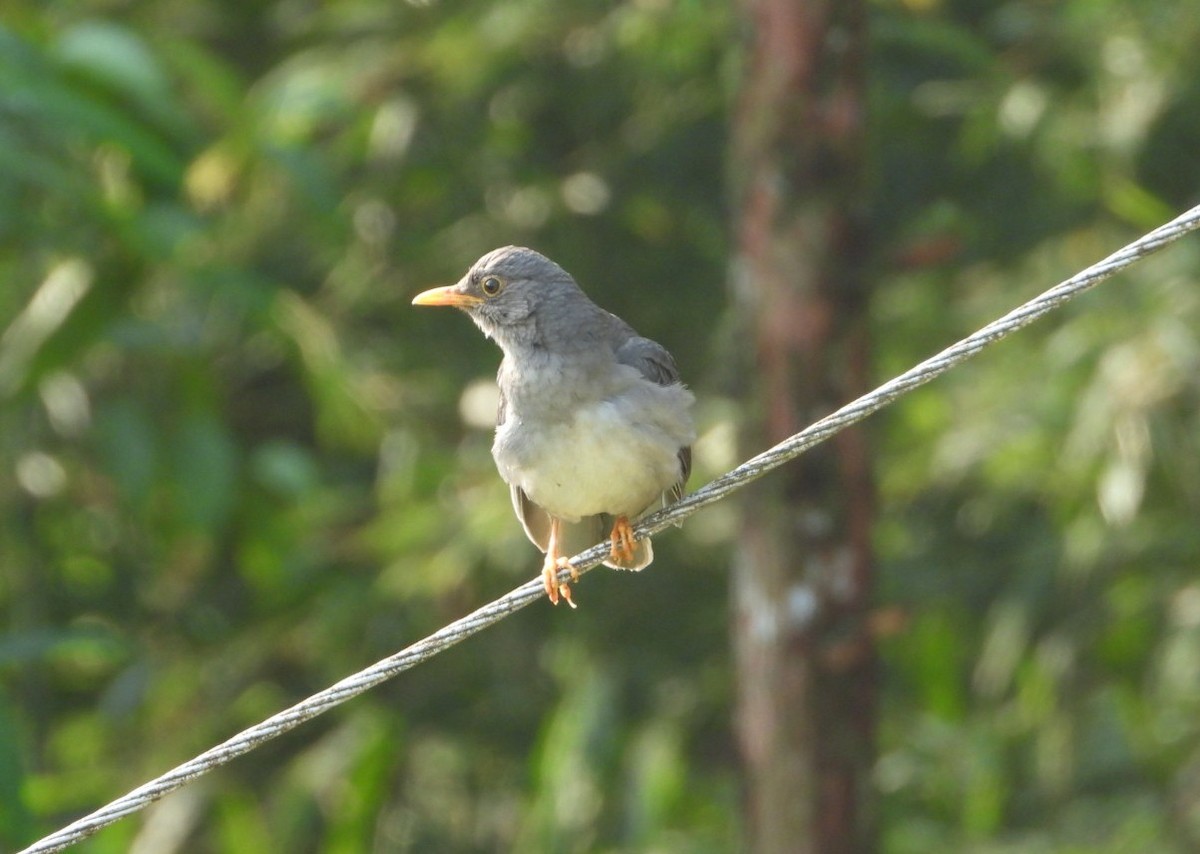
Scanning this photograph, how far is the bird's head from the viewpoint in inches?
226

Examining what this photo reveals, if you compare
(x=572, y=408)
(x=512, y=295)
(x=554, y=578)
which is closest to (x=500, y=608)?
(x=554, y=578)

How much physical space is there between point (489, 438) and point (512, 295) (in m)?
3.61

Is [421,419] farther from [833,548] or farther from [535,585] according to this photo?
[535,585]

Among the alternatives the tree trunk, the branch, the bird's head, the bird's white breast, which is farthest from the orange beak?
the branch

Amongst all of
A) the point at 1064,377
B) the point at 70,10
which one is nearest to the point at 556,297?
the point at 1064,377

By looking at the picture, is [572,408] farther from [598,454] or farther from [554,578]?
[554,578]

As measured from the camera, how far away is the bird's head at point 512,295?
574 cm

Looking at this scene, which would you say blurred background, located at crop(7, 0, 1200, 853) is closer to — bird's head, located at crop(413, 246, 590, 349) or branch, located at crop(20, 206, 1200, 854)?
bird's head, located at crop(413, 246, 590, 349)

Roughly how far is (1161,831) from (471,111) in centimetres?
473

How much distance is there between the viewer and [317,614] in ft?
31.7

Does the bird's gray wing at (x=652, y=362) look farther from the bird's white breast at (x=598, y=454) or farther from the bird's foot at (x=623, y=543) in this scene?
the bird's foot at (x=623, y=543)

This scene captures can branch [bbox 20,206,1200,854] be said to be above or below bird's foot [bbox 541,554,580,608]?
below

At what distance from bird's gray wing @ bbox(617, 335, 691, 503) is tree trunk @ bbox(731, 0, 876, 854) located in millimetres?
1236

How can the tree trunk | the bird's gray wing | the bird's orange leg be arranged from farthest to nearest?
the tree trunk → the bird's gray wing → the bird's orange leg
